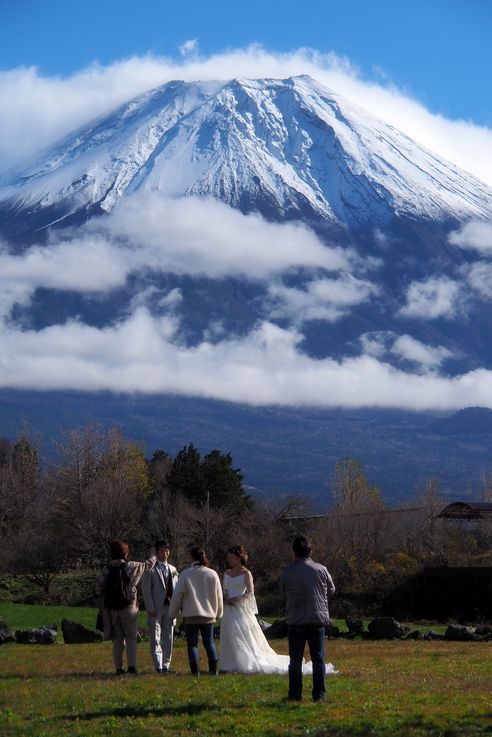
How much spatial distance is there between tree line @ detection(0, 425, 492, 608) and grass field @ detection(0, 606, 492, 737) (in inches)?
1224

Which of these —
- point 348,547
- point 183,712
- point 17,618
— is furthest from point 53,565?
point 183,712

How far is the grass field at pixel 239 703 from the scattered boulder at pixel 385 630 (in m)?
6.60

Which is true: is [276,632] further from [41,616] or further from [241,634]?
[41,616]

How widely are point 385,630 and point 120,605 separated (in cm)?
1022

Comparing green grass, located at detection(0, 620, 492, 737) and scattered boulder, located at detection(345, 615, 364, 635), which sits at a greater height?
green grass, located at detection(0, 620, 492, 737)

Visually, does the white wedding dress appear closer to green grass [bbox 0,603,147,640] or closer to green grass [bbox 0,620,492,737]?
→ green grass [bbox 0,620,492,737]

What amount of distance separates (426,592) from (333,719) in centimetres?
3437

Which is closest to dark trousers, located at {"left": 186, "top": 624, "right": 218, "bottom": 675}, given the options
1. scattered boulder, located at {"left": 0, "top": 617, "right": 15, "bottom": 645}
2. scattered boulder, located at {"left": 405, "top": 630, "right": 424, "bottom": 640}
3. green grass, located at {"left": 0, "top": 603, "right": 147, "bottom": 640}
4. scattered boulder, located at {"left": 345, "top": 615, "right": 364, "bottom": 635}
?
scattered boulder, located at {"left": 0, "top": 617, "right": 15, "bottom": 645}

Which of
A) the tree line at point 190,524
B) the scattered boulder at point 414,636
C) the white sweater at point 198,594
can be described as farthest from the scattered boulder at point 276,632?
the tree line at point 190,524

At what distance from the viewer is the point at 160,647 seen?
1644 centimetres

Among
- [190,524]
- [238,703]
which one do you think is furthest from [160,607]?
[190,524]

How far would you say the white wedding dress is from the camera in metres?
16.1

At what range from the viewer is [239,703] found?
1237 cm

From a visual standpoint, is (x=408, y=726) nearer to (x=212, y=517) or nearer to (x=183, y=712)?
(x=183, y=712)
